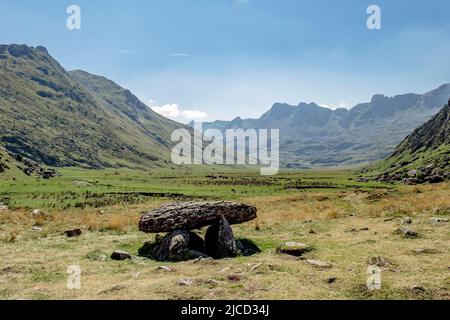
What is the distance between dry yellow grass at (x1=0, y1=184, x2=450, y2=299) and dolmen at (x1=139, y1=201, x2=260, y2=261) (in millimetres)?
1471

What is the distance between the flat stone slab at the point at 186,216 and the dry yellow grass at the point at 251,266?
2.42 m

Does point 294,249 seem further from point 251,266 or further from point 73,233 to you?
point 73,233

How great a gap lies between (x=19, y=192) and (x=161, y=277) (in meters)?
78.8

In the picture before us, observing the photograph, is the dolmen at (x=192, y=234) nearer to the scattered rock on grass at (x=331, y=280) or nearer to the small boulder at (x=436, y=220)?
the scattered rock on grass at (x=331, y=280)

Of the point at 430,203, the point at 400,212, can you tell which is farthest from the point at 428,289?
the point at 430,203

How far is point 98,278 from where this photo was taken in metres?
20.0

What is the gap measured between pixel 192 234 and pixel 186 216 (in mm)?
1998

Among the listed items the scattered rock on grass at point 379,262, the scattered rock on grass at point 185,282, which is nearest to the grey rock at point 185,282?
the scattered rock on grass at point 185,282

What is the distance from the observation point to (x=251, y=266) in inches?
848

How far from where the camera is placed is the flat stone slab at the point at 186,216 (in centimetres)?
2738

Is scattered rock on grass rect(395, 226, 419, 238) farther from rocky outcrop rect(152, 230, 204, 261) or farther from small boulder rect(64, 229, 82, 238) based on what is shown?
small boulder rect(64, 229, 82, 238)

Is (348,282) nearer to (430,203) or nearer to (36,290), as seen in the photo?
(36,290)

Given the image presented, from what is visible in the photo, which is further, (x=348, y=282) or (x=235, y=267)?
(x=235, y=267)
